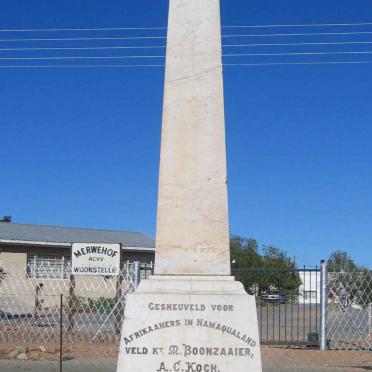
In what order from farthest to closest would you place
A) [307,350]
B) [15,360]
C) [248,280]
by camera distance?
[248,280]
[307,350]
[15,360]

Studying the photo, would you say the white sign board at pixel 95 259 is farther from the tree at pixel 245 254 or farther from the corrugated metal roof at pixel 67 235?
the tree at pixel 245 254

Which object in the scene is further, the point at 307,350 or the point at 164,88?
the point at 307,350

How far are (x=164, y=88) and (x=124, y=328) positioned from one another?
7.20 ft

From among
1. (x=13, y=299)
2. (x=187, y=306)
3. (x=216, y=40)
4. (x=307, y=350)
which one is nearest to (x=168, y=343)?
(x=187, y=306)

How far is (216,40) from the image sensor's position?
6.39 meters

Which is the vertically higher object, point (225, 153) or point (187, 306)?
point (225, 153)

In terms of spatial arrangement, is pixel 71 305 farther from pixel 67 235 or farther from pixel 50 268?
pixel 67 235

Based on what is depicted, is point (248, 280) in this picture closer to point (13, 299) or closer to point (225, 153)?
point (13, 299)

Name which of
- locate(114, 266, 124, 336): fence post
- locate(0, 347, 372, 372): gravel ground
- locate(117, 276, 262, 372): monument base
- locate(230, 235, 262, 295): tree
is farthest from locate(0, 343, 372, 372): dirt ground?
locate(230, 235, 262, 295): tree

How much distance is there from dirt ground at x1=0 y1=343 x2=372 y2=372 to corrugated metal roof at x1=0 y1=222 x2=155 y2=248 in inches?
763

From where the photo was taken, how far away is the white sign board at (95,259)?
14.8 m

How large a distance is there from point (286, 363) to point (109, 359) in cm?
306

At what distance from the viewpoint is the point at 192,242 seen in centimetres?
604

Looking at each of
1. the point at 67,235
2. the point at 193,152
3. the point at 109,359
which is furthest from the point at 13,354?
the point at 67,235
